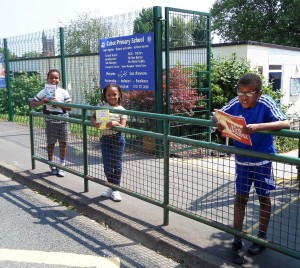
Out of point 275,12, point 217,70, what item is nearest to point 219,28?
point 275,12

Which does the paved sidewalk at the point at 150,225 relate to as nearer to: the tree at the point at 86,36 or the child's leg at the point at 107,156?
the child's leg at the point at 107,156

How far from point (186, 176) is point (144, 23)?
3719mm

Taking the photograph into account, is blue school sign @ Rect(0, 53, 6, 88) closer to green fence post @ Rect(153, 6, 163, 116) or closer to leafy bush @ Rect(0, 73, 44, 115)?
leafy bush @ Rect(0, 73, 44, 115)

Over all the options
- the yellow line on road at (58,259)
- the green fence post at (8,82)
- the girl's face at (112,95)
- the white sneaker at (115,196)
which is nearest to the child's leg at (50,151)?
the white sneaker at (115,196)

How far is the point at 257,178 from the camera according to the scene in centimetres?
317

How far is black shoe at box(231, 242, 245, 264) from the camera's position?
124 inches

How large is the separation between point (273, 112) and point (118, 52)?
203 inches

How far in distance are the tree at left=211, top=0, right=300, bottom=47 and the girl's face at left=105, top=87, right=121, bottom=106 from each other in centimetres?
2675

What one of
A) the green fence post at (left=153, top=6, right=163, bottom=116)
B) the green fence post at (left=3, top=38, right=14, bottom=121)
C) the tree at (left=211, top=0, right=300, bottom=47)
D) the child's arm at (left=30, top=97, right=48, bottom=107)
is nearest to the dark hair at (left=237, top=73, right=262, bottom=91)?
the child's arm at (left=30, top=97, right=48, bottom=107)

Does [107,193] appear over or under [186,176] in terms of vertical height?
under

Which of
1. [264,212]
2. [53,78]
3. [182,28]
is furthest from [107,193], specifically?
[182,28]

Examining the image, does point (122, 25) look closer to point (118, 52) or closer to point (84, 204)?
point (118, 52)

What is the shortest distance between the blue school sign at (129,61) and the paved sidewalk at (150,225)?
2.31 meters

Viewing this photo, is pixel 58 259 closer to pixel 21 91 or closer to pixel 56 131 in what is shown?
pixel 56 131
